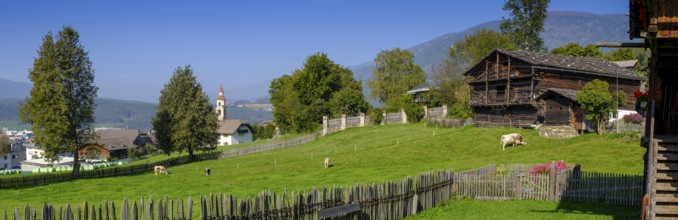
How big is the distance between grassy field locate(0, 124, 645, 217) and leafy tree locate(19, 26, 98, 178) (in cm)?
672

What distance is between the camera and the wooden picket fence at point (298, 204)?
12.1m

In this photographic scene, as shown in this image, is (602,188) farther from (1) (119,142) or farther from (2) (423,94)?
(1) (119,142)

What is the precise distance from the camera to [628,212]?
21750 millimetres

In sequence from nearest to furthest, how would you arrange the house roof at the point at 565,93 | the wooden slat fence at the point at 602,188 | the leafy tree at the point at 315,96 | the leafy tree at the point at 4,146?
the wooden slat fence at the point at 602,188 → the house roof at the point at 565,93 → the leafy tree at the point at 315,96 → the leafy tree at the point at 4,146

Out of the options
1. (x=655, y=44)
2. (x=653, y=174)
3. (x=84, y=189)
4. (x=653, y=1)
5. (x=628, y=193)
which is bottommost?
(x=84, y=189)

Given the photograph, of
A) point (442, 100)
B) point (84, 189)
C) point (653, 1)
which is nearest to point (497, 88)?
point (442, 100)

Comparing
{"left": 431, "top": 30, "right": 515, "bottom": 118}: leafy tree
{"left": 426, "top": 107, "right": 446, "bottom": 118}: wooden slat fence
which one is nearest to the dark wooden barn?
{"left": 426, "top": 107, "right": 446, "bottom": 118}: wooden slat fence

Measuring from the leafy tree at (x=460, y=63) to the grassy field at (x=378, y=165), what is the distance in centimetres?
2620

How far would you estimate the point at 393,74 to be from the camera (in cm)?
11231

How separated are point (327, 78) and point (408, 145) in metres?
50.9

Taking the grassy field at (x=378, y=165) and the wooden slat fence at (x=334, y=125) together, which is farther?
the wooden slat fence at (x=334, y=125)

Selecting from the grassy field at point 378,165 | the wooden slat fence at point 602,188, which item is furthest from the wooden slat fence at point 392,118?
the wooden slat fence at point 602,188

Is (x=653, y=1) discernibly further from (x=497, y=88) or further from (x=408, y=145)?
(x=497, y=88)

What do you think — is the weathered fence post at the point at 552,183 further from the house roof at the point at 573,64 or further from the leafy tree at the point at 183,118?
the leafy tree at the point at 183,118
